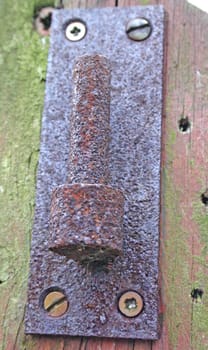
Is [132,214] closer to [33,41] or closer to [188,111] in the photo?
[188,111]

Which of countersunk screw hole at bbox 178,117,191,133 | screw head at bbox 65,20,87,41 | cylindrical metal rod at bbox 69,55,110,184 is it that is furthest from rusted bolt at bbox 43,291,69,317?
screw head at bbox 65,20,87,41

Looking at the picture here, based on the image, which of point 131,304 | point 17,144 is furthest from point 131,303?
point 17,144

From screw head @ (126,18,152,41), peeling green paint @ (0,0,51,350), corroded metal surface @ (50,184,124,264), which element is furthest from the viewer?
screw head @ (126,18,152,41)

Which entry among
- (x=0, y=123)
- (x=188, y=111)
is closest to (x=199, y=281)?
(x=188, y=111)

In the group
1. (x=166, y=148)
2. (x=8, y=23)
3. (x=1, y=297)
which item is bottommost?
(x=1, y=297)

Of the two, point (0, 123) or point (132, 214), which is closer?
point (132, 214)

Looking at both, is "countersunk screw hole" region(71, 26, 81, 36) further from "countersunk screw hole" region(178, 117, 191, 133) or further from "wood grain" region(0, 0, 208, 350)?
"countersunk screw hole" region(178, 117, 191, 133)

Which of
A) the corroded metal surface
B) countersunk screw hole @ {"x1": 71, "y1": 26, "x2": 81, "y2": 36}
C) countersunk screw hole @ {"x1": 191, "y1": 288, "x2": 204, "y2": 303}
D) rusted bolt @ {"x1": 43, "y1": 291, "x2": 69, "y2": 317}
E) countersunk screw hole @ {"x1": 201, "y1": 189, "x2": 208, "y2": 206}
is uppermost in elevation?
countersunk screw hole @ {"x1": 71, "y1": 26, "x2": 81, "y2": 36}
